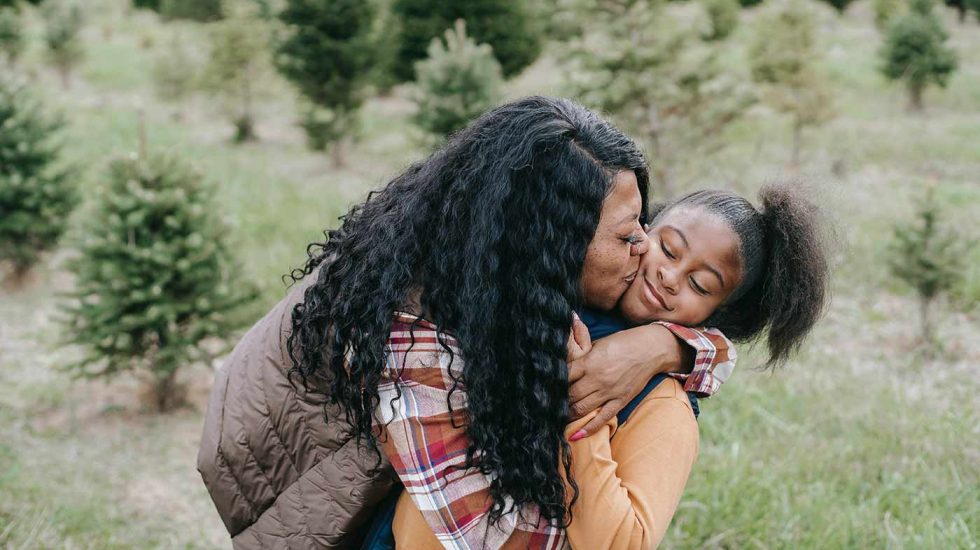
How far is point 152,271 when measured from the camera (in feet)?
15.4

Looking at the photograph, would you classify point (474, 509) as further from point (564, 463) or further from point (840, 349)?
point (840, 349)

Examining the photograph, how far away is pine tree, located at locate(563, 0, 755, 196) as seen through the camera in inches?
305

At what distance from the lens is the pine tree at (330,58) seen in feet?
36.3

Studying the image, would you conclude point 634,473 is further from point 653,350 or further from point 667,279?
point 667,279

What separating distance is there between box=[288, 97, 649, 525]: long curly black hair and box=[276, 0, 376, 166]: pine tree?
31.4 feet

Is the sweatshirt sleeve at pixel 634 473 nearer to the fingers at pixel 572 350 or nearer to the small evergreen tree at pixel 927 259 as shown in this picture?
the fingers at pixel 572 350

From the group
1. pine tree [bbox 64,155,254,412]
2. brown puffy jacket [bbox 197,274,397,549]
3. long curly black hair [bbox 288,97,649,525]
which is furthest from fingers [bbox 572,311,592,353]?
pine tree [bbox 64,155,254,412]

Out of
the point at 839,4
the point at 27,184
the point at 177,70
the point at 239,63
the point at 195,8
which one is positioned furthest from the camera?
the point at 195,8

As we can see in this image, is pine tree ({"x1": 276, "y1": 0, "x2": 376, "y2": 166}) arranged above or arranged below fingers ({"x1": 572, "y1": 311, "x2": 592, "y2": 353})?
below

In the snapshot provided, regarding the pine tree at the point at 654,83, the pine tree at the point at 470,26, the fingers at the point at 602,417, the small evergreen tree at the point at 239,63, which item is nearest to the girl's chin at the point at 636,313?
the fingers at the point at 602,417

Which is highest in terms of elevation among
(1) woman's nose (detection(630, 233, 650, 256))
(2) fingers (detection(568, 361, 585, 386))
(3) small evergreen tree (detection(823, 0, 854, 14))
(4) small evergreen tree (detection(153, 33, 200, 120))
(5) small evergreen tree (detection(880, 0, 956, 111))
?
(1) woman's nose (detection(630, 233, 650, 256))

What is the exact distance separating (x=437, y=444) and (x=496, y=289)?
33cm

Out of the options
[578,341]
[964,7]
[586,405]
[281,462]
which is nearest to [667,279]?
[578,341]

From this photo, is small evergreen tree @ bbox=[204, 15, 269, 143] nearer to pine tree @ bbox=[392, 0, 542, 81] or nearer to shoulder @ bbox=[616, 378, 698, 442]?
pine tree @ bbox=[392, 0, 542, 81]
